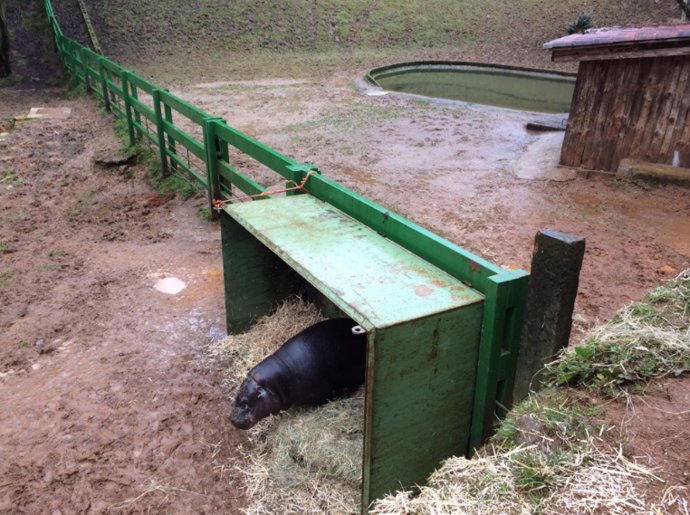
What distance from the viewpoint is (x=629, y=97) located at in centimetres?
738

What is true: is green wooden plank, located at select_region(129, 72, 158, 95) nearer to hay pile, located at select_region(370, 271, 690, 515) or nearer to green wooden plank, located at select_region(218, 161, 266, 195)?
green wooden plank, located at select_region(218, 161, 266, 195)

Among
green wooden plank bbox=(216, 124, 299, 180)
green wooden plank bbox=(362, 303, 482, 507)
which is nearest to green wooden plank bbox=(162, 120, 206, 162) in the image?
green wooden plank bbox=(216, 124, 299, 180)

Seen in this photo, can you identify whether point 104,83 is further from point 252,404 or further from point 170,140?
point 252,404

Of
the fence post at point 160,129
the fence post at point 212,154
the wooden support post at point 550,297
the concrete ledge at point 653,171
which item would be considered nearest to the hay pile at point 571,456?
the wooden support post at point 550,297

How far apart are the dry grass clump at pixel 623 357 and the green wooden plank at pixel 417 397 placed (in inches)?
16.9

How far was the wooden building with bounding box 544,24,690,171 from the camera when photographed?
272 inches

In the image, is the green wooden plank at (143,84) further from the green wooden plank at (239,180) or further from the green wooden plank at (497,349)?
the green wooden plank at (497,349)

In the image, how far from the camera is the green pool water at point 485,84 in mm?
14091

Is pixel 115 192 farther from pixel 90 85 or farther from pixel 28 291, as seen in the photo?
pixel 90 85

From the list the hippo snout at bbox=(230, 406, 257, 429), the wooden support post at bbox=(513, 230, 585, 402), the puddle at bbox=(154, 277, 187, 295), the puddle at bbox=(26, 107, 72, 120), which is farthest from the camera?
the puddle at bbox=(26, 107, 72, 120)

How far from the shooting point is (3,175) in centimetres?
812

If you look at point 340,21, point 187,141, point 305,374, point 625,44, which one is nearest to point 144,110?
point 187,141

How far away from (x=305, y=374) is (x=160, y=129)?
4806 mm

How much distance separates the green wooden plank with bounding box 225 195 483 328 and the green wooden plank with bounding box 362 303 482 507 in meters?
0.09
